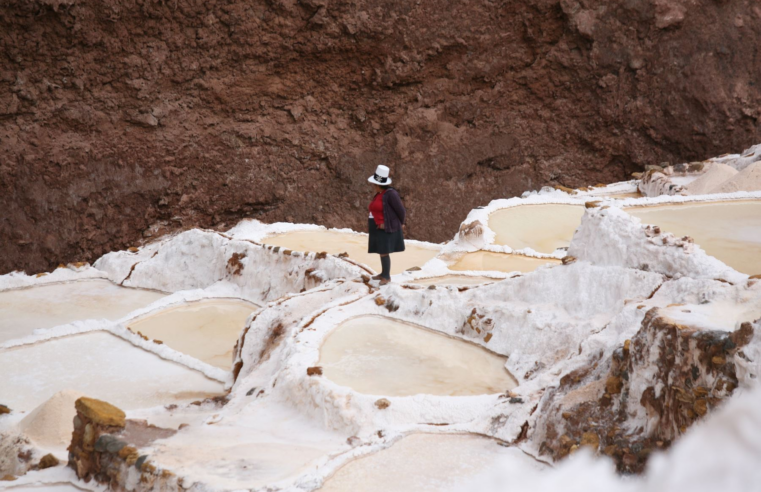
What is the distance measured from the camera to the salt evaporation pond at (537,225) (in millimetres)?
7297

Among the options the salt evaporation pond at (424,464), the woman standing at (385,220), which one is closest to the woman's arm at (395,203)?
the woman standing at (385,220)

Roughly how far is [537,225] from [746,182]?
241cm

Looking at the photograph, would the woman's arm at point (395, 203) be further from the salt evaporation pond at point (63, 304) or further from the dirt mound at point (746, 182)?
the dirt mound at point (746, 182)

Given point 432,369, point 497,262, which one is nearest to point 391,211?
point 497,262

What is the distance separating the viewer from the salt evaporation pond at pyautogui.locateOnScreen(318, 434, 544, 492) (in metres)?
2.94

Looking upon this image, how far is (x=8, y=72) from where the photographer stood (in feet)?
39.3

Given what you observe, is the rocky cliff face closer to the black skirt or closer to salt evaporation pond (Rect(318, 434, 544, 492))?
the black skirt

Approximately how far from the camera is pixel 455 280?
5969 millimetres

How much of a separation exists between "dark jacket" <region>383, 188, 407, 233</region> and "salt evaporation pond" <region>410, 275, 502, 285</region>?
0.51m

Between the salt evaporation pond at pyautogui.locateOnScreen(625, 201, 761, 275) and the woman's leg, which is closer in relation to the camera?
the salt evaporation pond at pyautogui.locateOnScreen(625, 201, 761, 275)

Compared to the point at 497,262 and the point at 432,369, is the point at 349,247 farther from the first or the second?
the point at 432,369

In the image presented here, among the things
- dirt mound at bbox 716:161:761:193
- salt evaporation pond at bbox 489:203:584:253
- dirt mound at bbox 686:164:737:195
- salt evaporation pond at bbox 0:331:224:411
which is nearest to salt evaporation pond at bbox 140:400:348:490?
salt evaporation pond at bbox 0:331:224:411

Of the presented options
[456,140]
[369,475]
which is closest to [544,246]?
[369,475]

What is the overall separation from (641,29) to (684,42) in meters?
0.81
